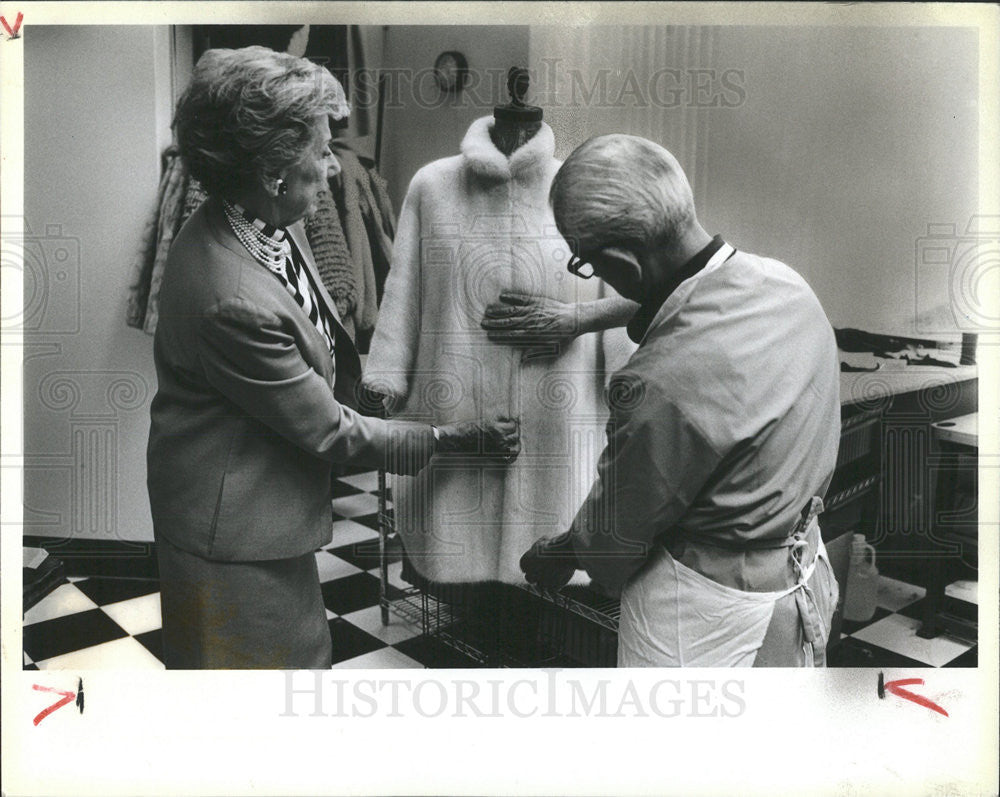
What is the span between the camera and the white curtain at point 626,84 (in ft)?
8.03

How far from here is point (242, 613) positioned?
2438 millimetres

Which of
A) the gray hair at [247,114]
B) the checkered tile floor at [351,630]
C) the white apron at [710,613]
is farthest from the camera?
the checkered tile floor at [351,630]

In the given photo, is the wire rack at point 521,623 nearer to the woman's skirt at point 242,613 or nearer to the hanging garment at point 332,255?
the woman's skirt at point 242,613

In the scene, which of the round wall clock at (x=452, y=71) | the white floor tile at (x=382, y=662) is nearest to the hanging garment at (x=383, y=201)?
the round wall clock at (x=452, y=71)

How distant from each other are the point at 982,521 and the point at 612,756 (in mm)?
1130

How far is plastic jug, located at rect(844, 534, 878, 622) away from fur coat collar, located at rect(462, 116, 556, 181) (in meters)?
1.24

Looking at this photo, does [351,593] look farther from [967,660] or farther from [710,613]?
[967,660]

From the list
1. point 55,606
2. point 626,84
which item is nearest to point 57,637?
point 55,606

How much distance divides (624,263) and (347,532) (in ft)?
3.09

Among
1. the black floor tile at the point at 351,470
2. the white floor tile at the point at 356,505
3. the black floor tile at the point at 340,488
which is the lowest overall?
the white floor tile at the point at 356,505

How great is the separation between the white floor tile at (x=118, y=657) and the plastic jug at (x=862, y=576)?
1.78m

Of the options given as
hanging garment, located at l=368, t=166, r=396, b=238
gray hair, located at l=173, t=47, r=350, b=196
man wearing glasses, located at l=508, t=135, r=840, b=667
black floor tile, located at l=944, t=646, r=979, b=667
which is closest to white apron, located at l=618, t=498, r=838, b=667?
man wearing glasses, located at l=508, t=135, r=840, b=667

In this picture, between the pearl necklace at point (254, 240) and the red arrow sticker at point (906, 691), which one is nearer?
the pearl necklace at point (254, 240)

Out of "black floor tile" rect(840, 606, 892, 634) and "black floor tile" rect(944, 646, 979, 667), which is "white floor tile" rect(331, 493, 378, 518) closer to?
"black floor tile" rect(840, 606, 892, 634)
